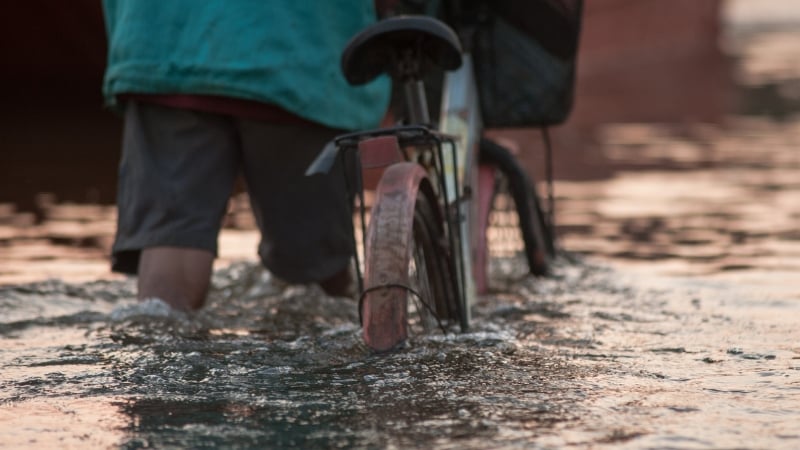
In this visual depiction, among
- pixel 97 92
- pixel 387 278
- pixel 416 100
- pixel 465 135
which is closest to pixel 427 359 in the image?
pixel 387 278

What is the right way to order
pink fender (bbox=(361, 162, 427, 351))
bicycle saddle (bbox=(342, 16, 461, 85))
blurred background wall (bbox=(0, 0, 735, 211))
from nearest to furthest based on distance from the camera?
pink fender (bbox=(361, 162, 427, 351)), bicycle saddle (bbox=(342, 16, 461, 85)), blurred background wall (bbox=(0, 0, 735, 211))

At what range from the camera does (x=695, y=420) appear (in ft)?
10.4

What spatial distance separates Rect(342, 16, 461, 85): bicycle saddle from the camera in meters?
3.72

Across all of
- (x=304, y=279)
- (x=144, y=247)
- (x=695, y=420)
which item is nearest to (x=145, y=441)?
(x=695, y=420)

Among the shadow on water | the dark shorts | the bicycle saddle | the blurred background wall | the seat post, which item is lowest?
the shadow on water

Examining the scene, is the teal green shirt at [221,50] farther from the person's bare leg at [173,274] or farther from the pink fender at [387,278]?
the pink fender at [387,278]

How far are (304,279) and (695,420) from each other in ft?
5.84

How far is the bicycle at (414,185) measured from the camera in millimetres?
3416

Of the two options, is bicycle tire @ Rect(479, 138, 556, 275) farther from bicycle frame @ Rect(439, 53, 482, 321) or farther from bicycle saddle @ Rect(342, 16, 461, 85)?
bicycle saddle @ Rect(342, 16, 461, 85)

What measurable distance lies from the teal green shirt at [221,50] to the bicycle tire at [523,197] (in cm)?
98

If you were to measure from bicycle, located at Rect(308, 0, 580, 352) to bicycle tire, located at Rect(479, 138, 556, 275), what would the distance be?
29 cm

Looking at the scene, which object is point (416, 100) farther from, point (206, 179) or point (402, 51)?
point (206, 179)

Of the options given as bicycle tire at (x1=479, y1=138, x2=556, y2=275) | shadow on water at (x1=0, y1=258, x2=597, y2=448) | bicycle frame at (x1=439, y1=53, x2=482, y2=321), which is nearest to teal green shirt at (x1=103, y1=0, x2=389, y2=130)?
bicycle frame at (x1=439, y1=53, x2=482, y2=321)

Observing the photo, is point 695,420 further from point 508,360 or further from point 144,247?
point 144,247
